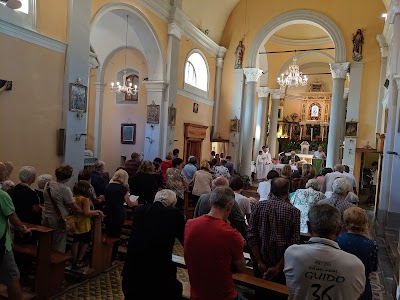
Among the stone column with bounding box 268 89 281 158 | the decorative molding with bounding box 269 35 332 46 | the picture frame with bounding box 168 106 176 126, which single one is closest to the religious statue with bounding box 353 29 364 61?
the decorative molding with bounding box 269 35 332 46

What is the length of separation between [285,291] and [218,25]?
1365cm

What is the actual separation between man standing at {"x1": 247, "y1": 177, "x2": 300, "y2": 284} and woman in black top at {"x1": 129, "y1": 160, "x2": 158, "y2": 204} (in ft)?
9.25

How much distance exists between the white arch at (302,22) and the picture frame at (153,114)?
17.6 ft

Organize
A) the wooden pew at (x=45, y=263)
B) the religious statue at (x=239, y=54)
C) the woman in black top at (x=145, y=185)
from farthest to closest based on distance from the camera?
1. the religious statue at (x=239, y=54)
2. the woman in black top at (x=145, y=185)
3. the wooden pew at (x=45, y=263)

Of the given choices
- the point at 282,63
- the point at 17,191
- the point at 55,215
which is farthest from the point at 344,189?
the point at 282,63

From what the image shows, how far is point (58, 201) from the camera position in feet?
13.0

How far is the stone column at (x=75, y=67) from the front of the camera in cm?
702

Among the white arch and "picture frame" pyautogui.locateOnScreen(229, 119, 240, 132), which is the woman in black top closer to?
"picture frame" pyautogui.locateOnScreen(229, 119, 240, 132)

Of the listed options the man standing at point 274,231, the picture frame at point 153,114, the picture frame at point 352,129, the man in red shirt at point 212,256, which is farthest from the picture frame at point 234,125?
the man in red shirt at point 212,256

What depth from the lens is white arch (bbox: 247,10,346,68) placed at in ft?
42.5

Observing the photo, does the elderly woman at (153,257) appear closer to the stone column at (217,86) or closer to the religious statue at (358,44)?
the religious statue at (358,44)

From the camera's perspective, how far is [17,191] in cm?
399

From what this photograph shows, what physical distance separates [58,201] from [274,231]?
2598 millimetres

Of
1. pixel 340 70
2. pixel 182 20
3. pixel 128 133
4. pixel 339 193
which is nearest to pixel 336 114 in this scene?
pixel 340 70
